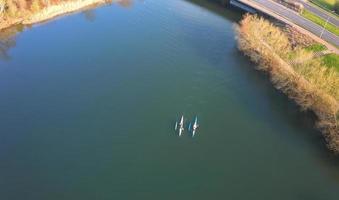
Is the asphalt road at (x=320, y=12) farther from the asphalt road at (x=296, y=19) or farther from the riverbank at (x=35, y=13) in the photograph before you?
the riverbank at (x=35, y=13)

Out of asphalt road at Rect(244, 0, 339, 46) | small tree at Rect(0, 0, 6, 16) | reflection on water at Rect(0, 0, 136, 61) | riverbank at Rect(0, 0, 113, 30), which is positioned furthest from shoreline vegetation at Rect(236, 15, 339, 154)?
small tree at Rect(0, 0, 6, 16)

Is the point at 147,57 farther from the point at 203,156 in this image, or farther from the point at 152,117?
the point at 203,156

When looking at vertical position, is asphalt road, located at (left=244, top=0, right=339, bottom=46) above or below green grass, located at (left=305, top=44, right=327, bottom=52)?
above

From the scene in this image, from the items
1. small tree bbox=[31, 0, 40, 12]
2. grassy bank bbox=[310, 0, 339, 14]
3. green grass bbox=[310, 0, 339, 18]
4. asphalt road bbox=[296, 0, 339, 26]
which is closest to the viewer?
small tree bbox=[31, 0, 40, 12]

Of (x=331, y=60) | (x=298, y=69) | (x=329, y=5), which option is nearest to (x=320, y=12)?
(x=329, y=5)

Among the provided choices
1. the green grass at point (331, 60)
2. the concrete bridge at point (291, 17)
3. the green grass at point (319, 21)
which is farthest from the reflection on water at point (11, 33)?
the green grass at point (331, 60)

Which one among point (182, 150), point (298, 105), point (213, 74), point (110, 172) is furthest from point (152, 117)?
point (298, 105)

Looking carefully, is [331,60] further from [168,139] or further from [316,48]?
[168,139]

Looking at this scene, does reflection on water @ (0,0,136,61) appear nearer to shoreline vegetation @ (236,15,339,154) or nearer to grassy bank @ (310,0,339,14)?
shoreline vegetation @ (236,15,339,154)
